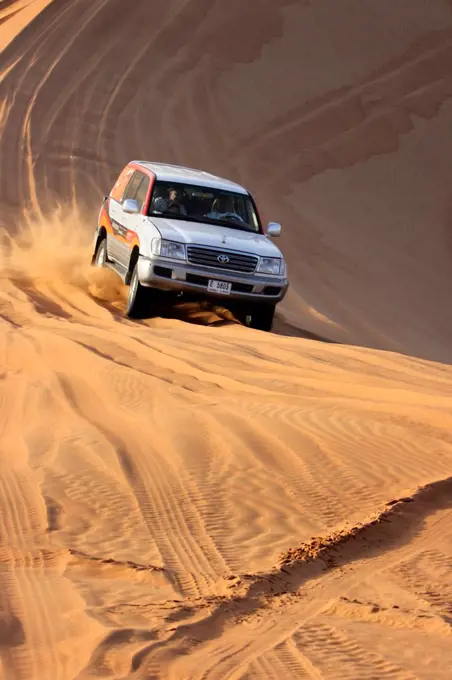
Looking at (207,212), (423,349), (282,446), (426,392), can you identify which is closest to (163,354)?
(426,392)

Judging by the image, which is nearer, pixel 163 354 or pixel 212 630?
pixel 212 630

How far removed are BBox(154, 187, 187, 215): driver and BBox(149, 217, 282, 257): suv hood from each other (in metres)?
0.21

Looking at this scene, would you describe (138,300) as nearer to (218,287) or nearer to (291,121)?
(218,287)

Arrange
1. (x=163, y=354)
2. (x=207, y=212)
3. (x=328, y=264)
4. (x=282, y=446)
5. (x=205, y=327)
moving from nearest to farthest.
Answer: (x=282, y=446), (x=163, y=354), (x=205, y=327), (x=207, y=212), (x=328, y=264)

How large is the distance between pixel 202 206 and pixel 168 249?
127 centimetres

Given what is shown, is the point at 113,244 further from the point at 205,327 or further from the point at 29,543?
the point at 29,543

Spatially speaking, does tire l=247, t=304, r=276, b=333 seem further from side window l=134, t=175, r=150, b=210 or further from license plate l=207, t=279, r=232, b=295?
side window l=134, t=175, r=150, b=210

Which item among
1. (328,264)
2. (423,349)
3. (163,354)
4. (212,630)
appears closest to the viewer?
(212,630)

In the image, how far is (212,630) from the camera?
424 cm

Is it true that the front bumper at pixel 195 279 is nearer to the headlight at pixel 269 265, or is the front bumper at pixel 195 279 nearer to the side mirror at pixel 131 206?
the headlight at pixel 269 265

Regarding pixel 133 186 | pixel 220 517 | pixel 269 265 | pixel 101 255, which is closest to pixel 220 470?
pixel 220 517

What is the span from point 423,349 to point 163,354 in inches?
348

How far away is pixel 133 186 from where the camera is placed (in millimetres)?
13906

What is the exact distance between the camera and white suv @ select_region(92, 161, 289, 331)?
12.2 meters
